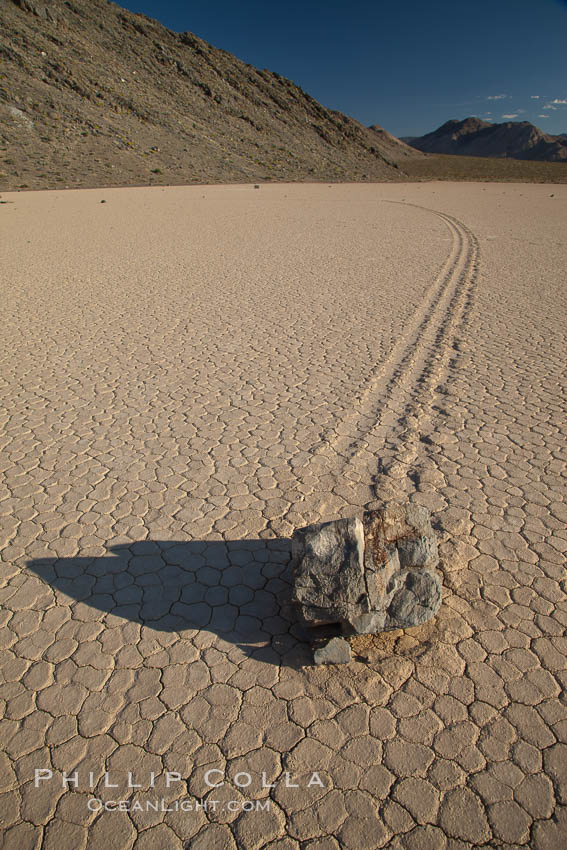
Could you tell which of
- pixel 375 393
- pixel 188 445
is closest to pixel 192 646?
pixel 188 445

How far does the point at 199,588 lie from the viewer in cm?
332

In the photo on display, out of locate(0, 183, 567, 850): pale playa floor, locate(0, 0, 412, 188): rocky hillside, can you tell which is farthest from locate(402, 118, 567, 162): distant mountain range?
locate(0, 183, 567, 850): pale playa floor

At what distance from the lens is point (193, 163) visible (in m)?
40.8

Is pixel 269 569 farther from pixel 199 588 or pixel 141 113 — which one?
pixel 141 113

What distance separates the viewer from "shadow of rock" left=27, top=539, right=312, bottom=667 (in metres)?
3.01

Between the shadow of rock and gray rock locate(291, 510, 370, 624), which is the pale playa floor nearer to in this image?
the shadow of rock

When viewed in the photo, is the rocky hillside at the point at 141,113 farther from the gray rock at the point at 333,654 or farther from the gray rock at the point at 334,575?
the gray rock at the point at 333,654

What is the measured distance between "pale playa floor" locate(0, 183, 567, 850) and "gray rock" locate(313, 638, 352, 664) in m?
0.07

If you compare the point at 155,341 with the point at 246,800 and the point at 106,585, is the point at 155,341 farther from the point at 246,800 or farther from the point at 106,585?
the point at 246,800

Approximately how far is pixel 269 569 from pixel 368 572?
940 mm

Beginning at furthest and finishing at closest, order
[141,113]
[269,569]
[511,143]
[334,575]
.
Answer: [511,143] → [141,113] → [269,569] → [334,575]

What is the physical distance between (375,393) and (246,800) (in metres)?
4.38

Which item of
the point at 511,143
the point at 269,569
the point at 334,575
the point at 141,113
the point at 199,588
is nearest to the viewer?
the point at 334,575

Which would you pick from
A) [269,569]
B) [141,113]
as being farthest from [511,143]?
[269,569]
